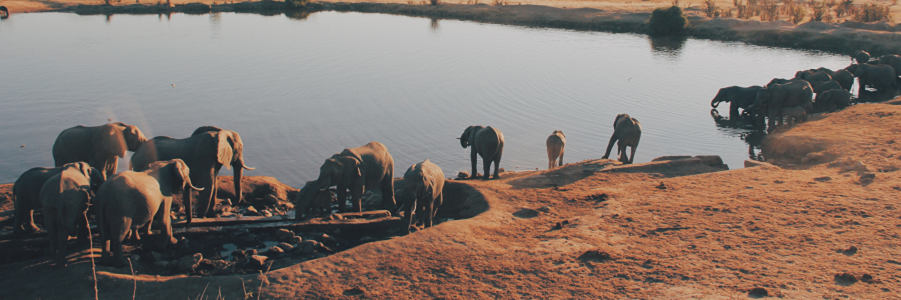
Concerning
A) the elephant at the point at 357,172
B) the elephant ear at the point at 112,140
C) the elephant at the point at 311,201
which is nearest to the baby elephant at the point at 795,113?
the elephant at the point at 357,172

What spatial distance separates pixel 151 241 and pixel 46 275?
1.43 meters

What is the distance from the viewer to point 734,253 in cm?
772

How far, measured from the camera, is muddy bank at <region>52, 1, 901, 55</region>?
37.1 meters

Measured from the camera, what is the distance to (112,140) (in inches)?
420

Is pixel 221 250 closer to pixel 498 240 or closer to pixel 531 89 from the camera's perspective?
pixel 498 240

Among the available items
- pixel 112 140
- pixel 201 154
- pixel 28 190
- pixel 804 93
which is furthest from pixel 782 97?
pixel 28 190

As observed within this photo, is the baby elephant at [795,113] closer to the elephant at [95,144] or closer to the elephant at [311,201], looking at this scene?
the elephant at [311,201]

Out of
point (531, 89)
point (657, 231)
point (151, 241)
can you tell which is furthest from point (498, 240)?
point (531, 89)

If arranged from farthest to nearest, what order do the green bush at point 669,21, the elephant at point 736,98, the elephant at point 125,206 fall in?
the green bush at point 669,21, the elephant at point 736,98, the elephant at point 125,206

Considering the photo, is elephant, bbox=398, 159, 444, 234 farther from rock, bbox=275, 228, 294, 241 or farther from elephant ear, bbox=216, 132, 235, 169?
elephant ear, bbox=216, 132, 235, 169

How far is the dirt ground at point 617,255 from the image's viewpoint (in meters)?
6.85

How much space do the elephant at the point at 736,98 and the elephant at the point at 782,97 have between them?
227cm

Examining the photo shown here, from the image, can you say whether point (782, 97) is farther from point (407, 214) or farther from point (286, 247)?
point (286, 247)

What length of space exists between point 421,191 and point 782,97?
14.6 metres
